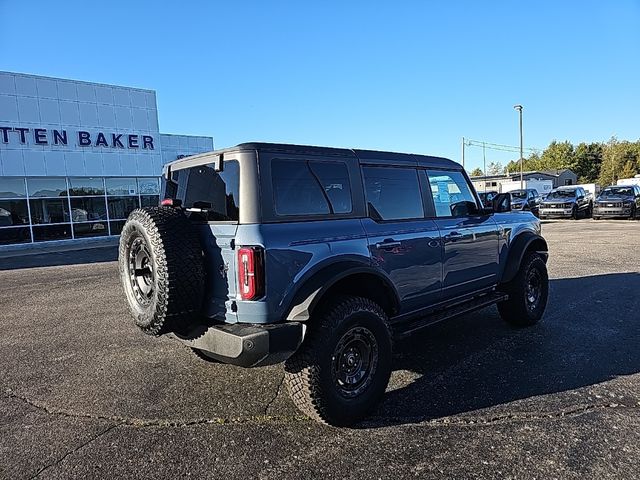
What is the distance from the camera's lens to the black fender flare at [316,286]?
3066 mm

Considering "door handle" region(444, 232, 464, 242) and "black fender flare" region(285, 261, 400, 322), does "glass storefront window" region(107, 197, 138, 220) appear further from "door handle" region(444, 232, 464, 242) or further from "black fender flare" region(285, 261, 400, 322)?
"black fender flare" region(285, 261, 400, 322)

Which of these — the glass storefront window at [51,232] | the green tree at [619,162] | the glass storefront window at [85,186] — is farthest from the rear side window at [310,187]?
the green tree at [619,162]

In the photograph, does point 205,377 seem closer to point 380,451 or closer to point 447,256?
point 380,451

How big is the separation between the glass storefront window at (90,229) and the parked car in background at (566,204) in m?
22.9

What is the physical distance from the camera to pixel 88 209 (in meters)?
19.9

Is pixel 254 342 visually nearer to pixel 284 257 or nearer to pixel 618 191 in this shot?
pixel 284 257

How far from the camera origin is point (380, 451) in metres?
2.92

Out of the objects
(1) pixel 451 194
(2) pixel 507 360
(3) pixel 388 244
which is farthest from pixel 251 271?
(2) pixel 507 360

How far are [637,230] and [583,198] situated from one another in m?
9.64

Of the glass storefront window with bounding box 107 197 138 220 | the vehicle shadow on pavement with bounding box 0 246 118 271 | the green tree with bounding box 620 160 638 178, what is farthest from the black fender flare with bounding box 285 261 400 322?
the green tree with bounding box 620 160 638 178

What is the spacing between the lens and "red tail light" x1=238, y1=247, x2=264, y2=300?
116 inches

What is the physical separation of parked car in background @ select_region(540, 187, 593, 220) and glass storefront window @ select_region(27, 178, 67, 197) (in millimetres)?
24314

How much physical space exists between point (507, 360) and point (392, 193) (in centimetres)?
201

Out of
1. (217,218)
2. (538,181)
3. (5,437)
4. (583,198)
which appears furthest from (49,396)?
(538,181)
